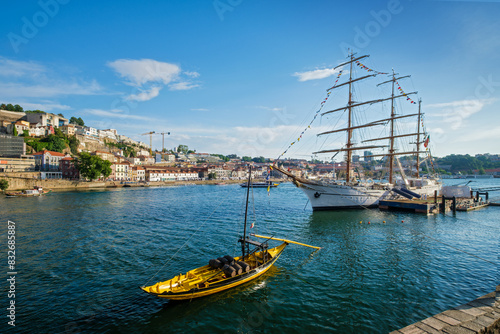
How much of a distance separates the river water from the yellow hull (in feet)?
1.95

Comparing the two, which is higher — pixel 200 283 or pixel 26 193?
pixel 200 283

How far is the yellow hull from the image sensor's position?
11.3 m

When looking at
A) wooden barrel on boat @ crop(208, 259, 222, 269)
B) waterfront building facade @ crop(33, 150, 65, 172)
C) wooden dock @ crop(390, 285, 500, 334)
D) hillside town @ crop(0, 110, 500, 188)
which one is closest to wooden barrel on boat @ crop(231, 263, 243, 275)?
wooden barrel on boat @ crop(208, 259, 222, 269)

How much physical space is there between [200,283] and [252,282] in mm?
3610

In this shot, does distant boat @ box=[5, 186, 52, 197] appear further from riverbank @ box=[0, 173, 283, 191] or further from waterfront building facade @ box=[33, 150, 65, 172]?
waterfront building facade @ box=[33, 150, 65, 172]

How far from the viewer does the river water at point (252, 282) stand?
1080 centimetres

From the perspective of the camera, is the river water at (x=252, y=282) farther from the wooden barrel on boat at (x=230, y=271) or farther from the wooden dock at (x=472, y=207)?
the wooden dock at (x=472, y=207)

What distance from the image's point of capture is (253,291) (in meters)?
13.4

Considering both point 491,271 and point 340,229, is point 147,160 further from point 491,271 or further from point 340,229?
point 491,271

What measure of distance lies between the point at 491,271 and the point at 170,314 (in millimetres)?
19996

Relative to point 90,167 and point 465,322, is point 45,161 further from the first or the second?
point 465,322

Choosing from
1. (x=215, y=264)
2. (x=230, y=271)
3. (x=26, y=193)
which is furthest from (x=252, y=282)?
(x=26, y=193)

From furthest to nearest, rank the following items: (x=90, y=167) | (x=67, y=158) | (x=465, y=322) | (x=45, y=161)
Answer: (x=67, y=158) → (x=45, y=161) → (x=90, y=167) → (x=465, y=322)

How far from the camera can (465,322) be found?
862cm
